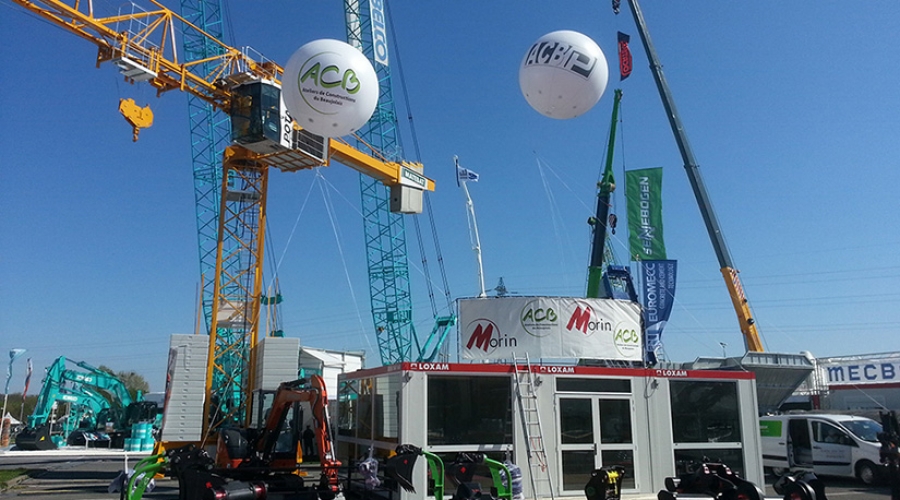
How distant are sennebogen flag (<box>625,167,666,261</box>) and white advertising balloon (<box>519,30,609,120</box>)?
14.9 meters

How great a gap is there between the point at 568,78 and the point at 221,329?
56.2ft

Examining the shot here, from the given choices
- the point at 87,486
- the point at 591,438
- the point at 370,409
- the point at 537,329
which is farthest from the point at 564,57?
the point at 87,486

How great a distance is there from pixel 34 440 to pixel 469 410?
31.2 meters

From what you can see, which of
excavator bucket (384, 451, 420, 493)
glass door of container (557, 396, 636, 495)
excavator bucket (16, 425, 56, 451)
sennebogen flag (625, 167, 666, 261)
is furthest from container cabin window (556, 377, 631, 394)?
excavator bucket (16, 425, 56, 451)

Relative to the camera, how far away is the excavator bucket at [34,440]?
33906 mm

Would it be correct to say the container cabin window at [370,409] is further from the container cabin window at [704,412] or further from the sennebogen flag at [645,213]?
the sennebogen flag at [645,213]

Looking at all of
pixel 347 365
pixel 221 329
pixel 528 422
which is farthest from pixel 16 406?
pixel 528 422

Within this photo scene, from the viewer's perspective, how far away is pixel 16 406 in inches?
2625

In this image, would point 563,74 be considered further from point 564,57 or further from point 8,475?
point 8,475

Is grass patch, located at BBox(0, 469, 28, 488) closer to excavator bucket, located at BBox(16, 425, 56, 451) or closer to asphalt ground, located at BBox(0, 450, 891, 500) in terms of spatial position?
asphalt ground, located at BBox(0, 450, 891, 500)

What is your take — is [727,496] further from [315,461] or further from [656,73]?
[656,73]

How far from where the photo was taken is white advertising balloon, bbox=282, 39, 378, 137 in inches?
424

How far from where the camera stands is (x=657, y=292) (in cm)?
2303

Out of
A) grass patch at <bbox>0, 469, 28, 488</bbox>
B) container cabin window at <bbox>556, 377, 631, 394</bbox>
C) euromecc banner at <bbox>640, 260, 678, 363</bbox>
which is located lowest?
grass patch at <bbox>0, 469, 28, 488</bbox>
